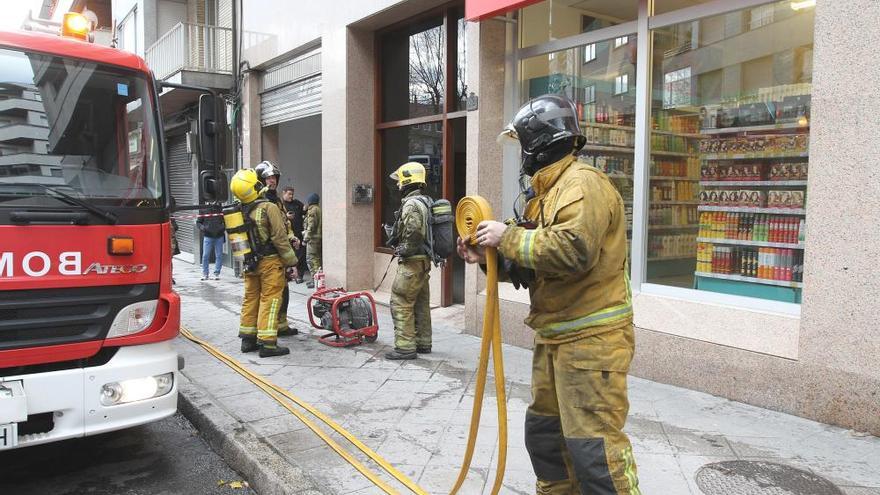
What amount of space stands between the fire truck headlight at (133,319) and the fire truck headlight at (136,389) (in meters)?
0.28

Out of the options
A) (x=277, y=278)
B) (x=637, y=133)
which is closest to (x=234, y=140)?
(x=277, y=278)

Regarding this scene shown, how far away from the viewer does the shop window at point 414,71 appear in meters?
9.30

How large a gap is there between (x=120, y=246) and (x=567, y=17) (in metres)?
5.13

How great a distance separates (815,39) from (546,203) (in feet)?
9.76

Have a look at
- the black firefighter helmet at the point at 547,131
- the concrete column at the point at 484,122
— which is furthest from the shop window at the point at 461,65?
the black firefighter helmet at the point at 547,131

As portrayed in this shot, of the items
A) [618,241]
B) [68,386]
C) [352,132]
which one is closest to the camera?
[618,241]

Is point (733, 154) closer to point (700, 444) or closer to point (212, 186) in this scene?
point (700, 444)

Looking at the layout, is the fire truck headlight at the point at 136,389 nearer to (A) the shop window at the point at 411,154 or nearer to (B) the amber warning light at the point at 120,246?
(B) the amber warning light at the point at 120,246

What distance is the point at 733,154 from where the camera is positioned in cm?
564

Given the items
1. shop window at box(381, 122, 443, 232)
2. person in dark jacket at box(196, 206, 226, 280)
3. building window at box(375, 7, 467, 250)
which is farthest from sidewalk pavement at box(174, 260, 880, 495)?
person in dark jacket at box(196, 206, 226, 280)

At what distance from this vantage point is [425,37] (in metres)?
9.55

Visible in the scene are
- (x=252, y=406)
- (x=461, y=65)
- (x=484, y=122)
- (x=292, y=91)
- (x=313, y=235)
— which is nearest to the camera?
(x=252, y=406)

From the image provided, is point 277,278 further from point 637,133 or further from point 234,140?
point 234,140

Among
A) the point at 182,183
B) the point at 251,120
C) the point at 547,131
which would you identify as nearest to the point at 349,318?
the point at 547,131
